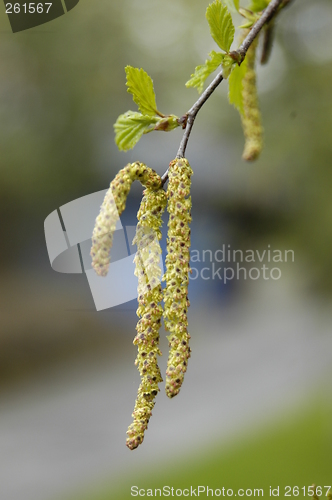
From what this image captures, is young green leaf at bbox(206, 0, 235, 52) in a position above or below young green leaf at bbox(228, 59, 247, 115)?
above

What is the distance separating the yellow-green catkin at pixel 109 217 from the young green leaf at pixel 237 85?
23 centimetres

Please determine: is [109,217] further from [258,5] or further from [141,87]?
[258,5]

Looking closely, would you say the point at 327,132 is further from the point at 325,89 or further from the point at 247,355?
the point at 247,355

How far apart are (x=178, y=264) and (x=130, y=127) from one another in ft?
0.35

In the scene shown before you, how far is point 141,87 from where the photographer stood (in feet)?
0.88

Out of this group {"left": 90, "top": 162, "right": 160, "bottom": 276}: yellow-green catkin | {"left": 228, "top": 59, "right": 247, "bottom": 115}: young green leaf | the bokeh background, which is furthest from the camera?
the bokeh background

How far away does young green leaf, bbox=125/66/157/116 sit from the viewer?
0.27 m

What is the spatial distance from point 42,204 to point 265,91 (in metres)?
1.37

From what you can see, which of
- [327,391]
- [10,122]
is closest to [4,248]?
[10,122]

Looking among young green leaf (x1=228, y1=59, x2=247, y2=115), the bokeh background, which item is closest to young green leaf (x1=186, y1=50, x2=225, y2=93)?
young green leaf (x1=228, y1=59, x2=247, y2=115)

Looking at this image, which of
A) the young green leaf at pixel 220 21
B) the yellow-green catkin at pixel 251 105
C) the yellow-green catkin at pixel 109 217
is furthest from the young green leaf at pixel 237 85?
the yellow-green catkin at pixel 109 217

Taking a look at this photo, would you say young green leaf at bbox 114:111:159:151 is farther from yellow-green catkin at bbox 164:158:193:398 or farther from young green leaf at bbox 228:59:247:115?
young green leaf at bbox 228:59:247:115

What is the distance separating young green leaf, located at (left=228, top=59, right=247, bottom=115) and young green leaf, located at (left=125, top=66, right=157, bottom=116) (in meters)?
0.17

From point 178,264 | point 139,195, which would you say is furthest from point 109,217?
point 139,195
